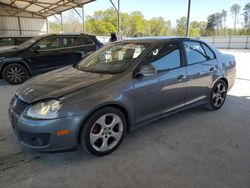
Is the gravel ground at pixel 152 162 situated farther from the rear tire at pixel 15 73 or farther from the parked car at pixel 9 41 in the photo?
the parked car at pixel 9 41

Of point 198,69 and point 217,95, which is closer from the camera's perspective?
point 198,69

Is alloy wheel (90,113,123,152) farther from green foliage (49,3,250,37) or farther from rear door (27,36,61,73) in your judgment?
green foliage (49,3,250,37)

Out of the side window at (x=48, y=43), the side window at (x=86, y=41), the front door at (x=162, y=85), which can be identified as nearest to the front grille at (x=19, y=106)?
the front door at (x=162, y=85)

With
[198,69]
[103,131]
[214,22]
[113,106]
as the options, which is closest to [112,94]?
[113,106]

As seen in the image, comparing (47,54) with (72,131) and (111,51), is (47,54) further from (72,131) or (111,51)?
(72,131)

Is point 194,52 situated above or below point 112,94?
above

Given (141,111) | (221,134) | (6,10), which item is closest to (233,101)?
(221,134)

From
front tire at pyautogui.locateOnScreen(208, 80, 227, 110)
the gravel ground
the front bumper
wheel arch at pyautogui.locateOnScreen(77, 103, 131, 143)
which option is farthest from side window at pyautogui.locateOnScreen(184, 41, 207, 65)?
the front bumper

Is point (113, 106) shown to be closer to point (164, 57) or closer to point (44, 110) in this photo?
point (44, 110)

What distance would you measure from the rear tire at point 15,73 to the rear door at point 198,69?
5.11 metres

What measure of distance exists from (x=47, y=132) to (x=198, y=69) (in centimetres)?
246

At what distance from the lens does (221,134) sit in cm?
317

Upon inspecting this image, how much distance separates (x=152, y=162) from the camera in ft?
8.16

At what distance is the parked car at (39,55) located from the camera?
6.37m
